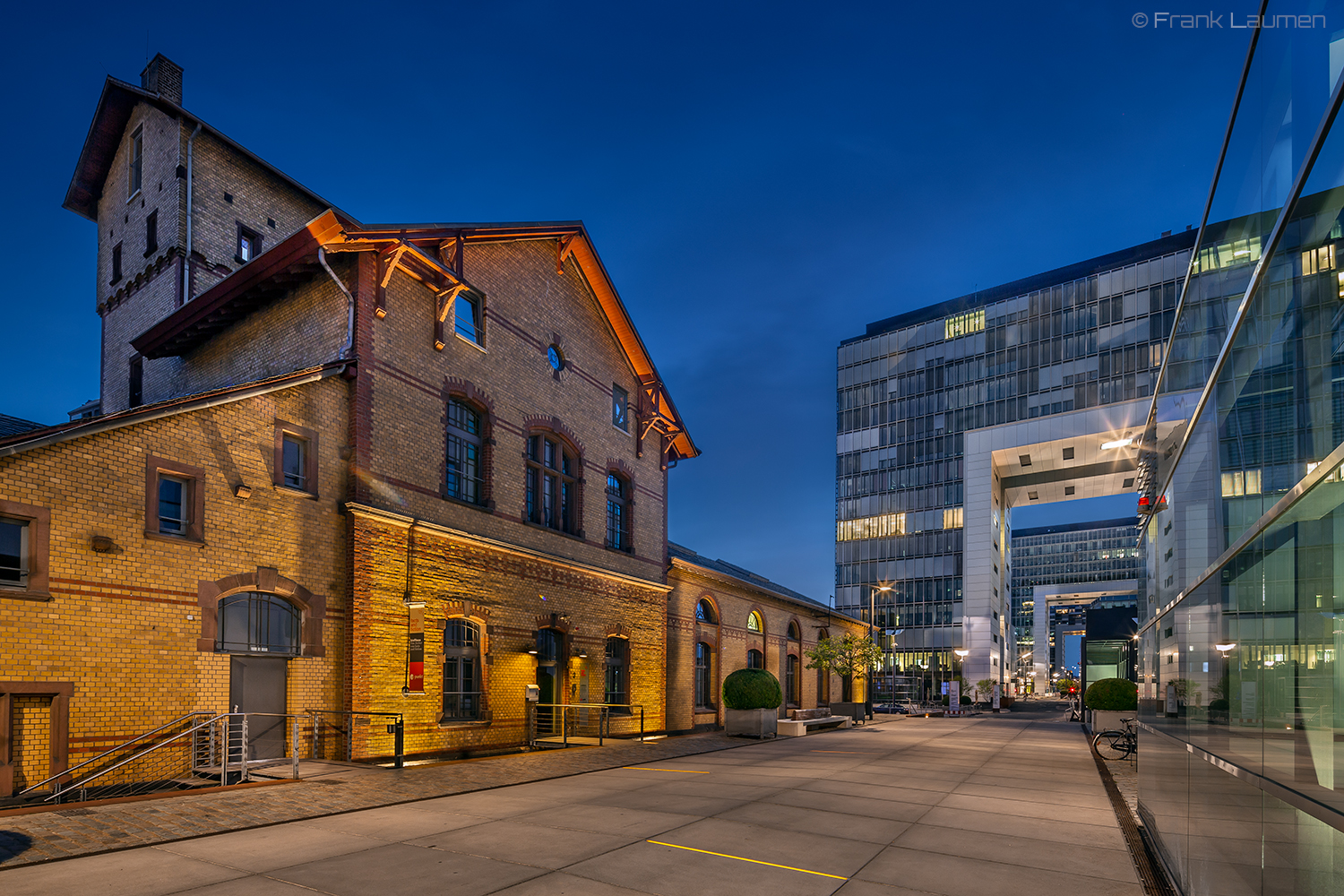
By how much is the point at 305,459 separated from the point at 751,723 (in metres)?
16.3

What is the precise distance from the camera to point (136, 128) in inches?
990

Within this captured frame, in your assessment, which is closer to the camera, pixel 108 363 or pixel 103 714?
pixel 103 714

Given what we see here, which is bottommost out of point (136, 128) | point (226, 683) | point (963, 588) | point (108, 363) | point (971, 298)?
point (963, 588)

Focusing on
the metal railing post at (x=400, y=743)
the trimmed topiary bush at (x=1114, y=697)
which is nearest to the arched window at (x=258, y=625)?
the metal railing post at (x=400, y=743)

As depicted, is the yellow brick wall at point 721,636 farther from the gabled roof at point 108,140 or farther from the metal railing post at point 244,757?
the gabled roof at point 108,140

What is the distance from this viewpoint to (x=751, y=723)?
25891 mm

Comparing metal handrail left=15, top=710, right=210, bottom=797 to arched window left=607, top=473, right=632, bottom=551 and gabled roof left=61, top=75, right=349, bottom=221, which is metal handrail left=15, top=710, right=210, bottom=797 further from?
gabled roof left=61, top=75, right=349, bottom=221

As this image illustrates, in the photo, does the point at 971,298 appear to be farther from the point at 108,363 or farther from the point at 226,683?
the point at 226,683

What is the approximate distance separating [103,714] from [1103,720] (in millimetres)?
28669

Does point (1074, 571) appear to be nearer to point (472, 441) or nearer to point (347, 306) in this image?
point (472, 441)

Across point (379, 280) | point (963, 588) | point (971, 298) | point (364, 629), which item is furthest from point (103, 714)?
point (971, 298)

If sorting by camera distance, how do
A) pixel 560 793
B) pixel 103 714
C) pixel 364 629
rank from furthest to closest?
pixel 364 629 → pixel 560 793 → pixel 103 714

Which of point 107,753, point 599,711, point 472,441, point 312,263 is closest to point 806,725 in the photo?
point 599,711

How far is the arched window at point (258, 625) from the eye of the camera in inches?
558
